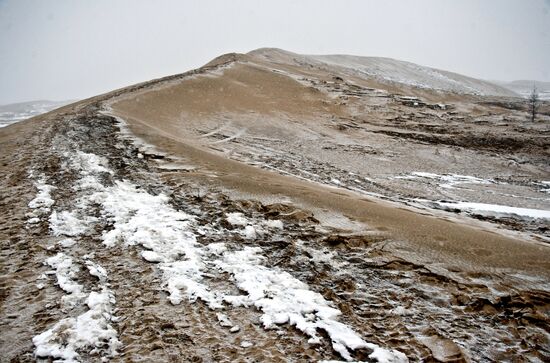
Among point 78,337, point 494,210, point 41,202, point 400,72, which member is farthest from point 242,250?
point 400,72

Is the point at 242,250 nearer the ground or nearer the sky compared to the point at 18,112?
nearer the ground

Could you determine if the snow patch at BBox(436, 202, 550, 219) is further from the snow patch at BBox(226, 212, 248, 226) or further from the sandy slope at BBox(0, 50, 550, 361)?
the snow patch at BBox(226, 212, 248, 226)

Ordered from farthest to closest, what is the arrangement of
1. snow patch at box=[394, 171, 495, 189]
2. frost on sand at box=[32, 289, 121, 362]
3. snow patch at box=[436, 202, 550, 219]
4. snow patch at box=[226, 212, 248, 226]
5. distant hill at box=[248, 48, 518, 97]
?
distant hill at box=[248, 48, 518, 97] → snow patch at box=[394, 171, 495, 189] → snow patch at box=[436, 202, 550, 219] → snow patch at box=[226, 212, 248, 226] → frost on sand at box=[32, 289, 121, 362]

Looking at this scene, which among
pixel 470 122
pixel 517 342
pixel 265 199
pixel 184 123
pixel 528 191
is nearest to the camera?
pixel 517 342

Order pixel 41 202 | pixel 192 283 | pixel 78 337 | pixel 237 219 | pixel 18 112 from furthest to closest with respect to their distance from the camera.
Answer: pixel 18 112 → pixel 41 202 → pixel 237 219 → pixel 192 283 → pixel 78 337

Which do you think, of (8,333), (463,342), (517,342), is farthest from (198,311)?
(517,342)

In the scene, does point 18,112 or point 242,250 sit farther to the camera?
point 18,112

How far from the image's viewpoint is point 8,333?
3539mm

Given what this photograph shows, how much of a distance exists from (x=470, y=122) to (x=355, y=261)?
70.8ft

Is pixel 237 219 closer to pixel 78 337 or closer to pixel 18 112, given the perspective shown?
pixel 78 337

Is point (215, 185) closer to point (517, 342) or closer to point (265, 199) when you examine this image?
point (265, 199)

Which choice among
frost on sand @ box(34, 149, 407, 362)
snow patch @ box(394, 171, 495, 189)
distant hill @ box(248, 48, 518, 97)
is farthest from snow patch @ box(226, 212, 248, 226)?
distant hill @ box(248, 48, 518, 97)

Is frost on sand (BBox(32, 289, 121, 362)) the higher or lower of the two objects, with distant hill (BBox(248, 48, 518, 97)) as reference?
lower

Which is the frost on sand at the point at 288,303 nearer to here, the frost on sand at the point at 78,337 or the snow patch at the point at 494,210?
the frost on sand at the point at 78,337
